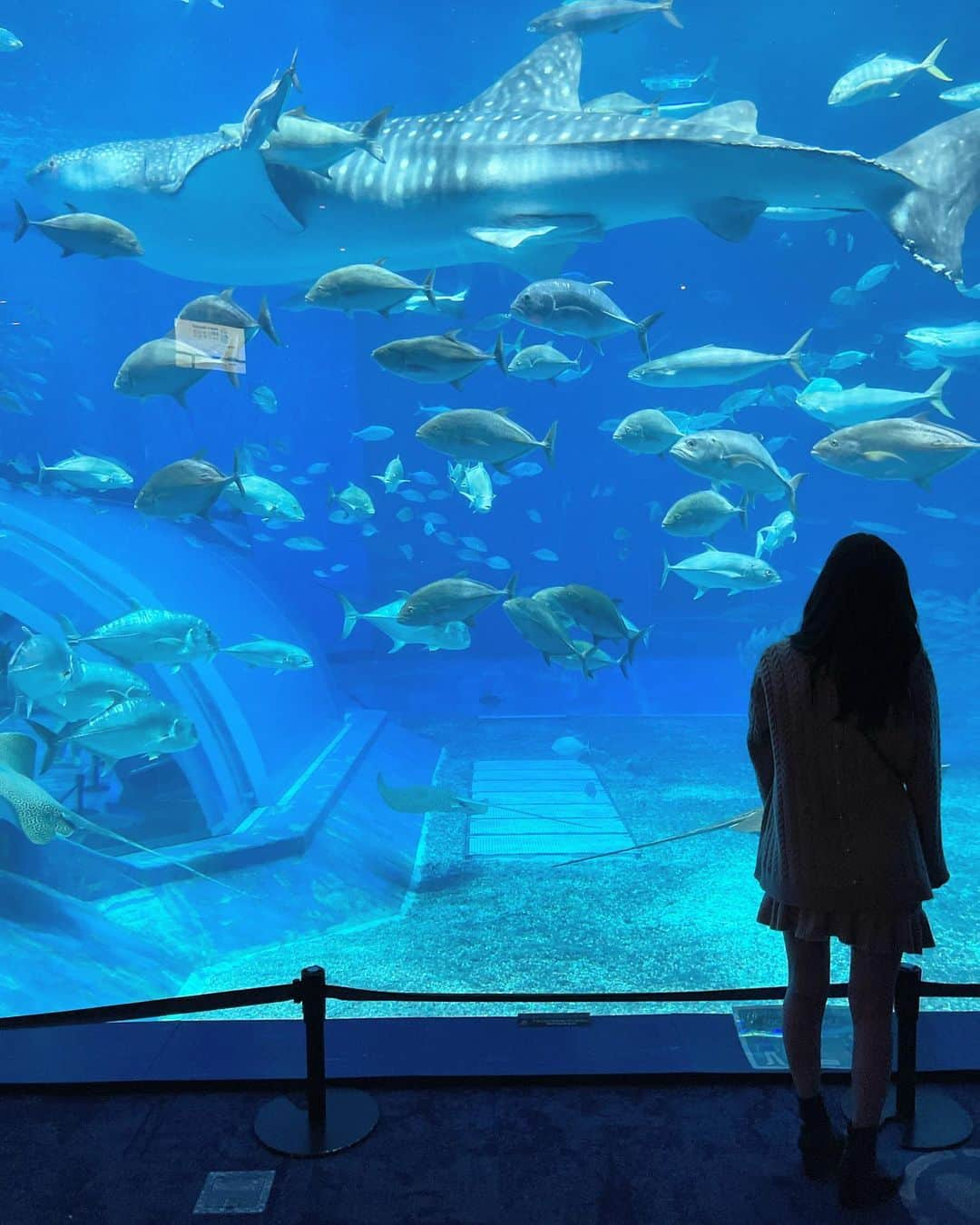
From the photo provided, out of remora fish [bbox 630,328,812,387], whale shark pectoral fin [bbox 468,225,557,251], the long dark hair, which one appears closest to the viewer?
the long dark hair

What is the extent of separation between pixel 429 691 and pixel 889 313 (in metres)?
14.2

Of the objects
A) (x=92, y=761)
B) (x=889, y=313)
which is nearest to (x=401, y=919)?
(x=92, y=761)

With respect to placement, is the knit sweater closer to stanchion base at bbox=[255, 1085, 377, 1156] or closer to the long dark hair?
the long dark hair

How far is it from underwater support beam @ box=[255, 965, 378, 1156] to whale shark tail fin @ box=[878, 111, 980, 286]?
3408 mm

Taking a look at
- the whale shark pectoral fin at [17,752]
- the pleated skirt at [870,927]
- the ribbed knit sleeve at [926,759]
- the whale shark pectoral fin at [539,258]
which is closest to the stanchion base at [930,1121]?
the pleated skirt at [870,927]

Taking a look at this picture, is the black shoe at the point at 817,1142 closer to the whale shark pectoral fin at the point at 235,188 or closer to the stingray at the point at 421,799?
the stingray at the point at 421,799

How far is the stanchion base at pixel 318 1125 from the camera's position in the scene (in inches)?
70.1

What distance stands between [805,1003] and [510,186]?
432 cm

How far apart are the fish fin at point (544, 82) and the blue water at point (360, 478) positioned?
3.66ft

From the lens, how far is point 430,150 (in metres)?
4.91

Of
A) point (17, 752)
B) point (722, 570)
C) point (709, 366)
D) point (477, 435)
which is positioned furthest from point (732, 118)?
point (17, 752)

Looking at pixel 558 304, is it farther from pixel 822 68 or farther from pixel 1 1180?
pixel 822 68

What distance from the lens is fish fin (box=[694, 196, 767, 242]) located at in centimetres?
400

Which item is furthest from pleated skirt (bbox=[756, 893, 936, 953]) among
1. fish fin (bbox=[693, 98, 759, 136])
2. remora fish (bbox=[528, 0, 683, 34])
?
remora fish (bbox=[528, 0, 683, 34])
